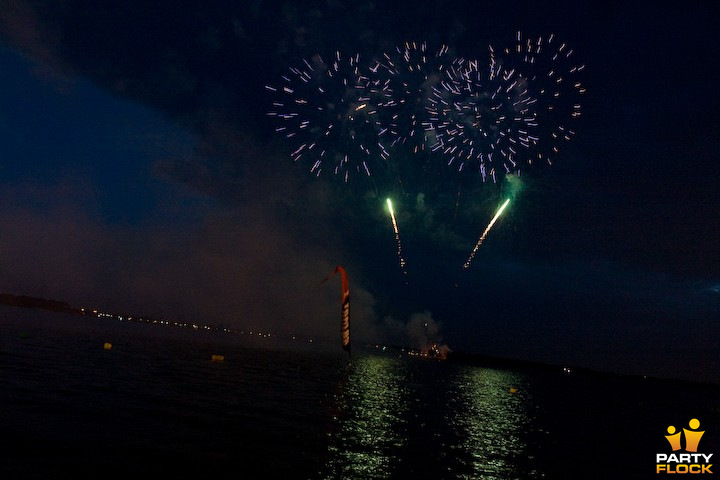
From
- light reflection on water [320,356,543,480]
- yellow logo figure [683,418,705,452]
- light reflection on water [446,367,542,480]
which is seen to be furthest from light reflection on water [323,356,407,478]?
yellow logo figure [683,418,705,452]

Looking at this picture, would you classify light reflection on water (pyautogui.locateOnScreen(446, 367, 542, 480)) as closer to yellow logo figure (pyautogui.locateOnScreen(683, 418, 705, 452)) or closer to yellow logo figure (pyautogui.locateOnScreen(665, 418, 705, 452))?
yellow logo figure (pyautogui.locateOnScreen(665, 418, 705, 452))

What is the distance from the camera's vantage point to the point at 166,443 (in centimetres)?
2397

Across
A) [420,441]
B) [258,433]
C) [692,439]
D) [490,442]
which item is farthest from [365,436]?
[692,439]

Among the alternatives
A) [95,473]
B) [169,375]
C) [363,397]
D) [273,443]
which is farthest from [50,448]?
[363,397]

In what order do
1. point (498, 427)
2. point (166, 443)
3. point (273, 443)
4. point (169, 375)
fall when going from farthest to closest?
point (169, 375), point (498, 427), point (273, 443), point (166, 443)

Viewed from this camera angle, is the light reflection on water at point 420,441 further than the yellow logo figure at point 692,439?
No

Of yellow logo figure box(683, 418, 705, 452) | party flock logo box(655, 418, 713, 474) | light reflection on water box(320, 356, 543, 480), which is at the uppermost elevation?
light reflection on water box(320, 356, 543, 480)

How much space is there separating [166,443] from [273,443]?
5.67 metres

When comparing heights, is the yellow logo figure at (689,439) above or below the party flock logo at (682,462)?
below

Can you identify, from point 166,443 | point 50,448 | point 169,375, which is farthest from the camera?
point 169,375

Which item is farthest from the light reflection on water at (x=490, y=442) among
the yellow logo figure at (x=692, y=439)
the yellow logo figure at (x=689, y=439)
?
the yellow logo figure at (x=692, y=439)

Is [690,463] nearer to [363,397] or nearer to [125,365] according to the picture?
[363,397]

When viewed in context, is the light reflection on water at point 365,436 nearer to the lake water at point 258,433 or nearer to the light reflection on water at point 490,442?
the lake water at point 258,433

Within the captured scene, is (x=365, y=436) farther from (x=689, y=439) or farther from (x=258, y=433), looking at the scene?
(x=689, y=439)
